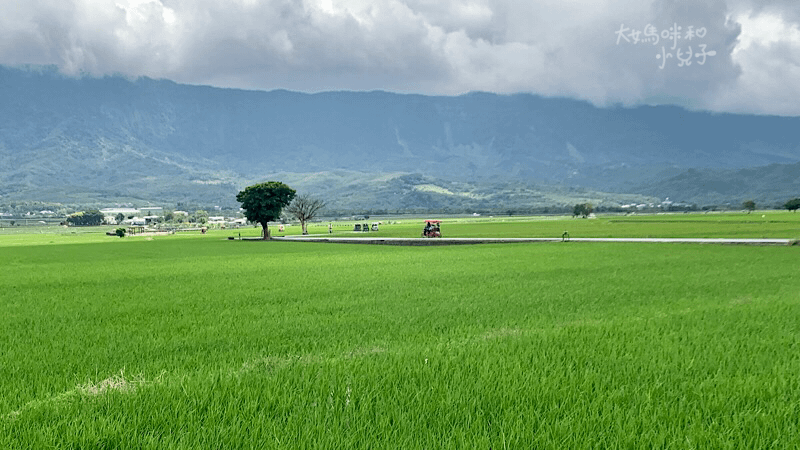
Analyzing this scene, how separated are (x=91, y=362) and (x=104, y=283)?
1908 cm

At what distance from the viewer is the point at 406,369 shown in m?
9.38

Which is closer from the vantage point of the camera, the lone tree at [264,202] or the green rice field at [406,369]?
the green rice field at [406,369]

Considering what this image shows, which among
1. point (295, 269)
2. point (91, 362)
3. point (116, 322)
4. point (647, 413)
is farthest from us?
point (295, 269)

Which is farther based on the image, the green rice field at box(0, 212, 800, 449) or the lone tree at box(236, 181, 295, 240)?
the lone tree at box(236, 181, 295, 240)

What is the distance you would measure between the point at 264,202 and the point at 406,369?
3649 inches

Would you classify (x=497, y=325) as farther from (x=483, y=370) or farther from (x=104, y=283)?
(x=104, y=283)

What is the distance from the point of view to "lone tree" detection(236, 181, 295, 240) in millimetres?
99438

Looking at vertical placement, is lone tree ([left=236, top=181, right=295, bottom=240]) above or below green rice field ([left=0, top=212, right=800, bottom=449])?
above

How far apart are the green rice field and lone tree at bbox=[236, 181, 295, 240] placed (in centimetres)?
7835

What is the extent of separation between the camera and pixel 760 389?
8305mm

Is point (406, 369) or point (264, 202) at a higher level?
point (264, 202)

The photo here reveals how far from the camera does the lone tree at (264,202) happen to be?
326 feet

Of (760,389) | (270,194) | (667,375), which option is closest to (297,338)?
(667,375)

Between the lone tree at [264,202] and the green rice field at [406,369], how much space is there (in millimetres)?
78348
